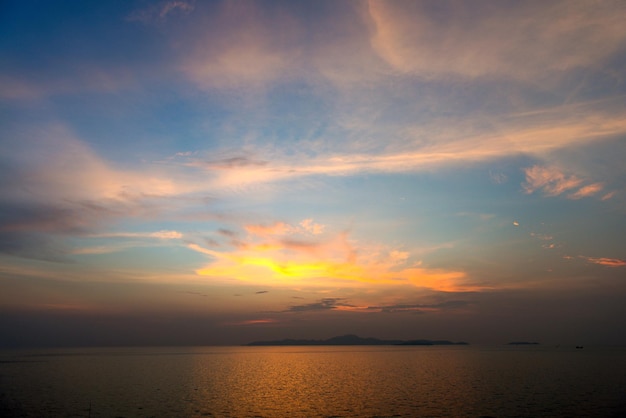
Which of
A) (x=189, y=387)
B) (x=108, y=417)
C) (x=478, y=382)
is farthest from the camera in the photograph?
(x=478, y=382)

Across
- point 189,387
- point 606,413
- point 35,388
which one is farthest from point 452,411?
point 35,388

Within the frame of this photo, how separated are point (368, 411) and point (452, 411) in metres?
11.2

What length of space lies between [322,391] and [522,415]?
3690 cm

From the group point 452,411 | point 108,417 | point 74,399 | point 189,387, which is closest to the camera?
point 108,417

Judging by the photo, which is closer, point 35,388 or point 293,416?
point 293,416

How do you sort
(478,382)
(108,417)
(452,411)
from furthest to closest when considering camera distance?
(478,382), (452,411), (108,417)

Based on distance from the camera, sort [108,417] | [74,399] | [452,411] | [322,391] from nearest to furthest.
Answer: [108,417], [452,411], [74,399], [322,391]

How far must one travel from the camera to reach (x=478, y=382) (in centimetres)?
9112

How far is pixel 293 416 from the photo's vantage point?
54125 millimetres

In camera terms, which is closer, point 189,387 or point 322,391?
point 322,391

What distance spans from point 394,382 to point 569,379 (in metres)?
40.5

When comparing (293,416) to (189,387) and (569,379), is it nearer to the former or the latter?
(189,387)

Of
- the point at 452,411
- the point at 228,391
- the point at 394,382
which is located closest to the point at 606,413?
the point at 452,411

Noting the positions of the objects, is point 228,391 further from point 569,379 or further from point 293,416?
point 569,379
